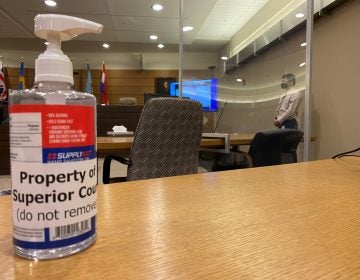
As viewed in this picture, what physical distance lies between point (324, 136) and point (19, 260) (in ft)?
11.8

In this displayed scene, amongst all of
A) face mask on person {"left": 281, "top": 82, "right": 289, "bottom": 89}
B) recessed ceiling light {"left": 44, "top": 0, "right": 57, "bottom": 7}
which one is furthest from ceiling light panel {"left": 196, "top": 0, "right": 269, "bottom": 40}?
recessed ceiling light {"left": 44, "top": 0, "right": 57, "bottom": 7}

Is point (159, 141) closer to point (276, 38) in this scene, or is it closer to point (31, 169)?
point (31, 169)

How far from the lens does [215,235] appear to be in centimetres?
32

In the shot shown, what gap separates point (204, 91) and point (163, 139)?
1.65m

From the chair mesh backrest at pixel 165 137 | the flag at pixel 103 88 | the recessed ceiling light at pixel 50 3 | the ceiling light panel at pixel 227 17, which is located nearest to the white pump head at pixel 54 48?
the chair mesh backrest at pixel 165 137

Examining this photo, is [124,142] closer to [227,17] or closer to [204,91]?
[204,91]

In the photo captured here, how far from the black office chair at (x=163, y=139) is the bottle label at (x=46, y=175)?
122 cm

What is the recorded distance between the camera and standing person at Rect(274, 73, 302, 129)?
128 inches

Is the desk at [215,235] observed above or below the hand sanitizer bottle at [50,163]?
below

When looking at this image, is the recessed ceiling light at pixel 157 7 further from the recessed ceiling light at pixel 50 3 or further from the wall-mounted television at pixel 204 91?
the wall-mounted television at pixel 204 91

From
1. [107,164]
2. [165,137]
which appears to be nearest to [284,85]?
[165,137]

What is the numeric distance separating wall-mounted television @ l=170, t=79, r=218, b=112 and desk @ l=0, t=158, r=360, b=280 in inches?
99.5

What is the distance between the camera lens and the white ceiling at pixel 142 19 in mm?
4738

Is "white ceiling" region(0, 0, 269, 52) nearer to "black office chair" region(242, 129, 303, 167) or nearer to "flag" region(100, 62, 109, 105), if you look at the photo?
"flag" region(100, 62, 109, 105)
